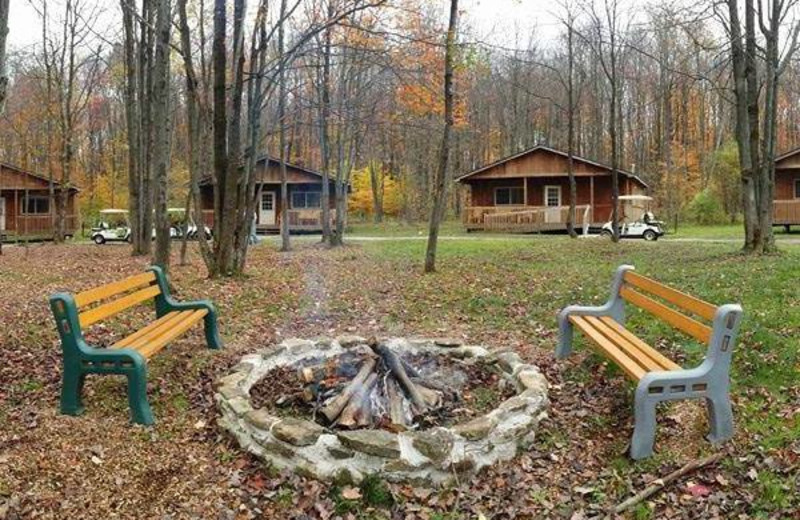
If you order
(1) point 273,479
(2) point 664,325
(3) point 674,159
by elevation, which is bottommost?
(1) point 273,479

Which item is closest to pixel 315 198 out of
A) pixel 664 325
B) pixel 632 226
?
pixel 632 226

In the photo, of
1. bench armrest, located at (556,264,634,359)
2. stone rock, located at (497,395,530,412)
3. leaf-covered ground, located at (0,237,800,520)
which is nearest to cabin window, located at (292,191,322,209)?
leaf-covered ground, located at (0,237,800,520)

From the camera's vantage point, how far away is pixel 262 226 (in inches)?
1340

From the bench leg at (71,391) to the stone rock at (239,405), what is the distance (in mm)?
1033

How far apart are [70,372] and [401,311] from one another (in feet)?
16.0

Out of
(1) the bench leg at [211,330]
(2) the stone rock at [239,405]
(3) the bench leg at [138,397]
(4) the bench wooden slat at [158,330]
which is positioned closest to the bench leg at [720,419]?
(2) the stone rock at [239,405]

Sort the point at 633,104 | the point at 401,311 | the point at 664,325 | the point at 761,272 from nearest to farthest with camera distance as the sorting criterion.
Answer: the point at 664,325, the point at 401,311, the point at 761,272, the point at 633,104

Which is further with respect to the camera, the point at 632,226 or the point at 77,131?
the point at 77,131

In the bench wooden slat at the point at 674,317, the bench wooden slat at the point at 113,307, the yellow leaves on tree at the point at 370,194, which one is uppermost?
the yellow leaves on tree at the point at 370,194

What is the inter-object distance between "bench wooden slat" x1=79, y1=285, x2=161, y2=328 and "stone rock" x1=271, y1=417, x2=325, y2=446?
64.2 inches

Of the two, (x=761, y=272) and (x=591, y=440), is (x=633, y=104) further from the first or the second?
(x=591, y=440)

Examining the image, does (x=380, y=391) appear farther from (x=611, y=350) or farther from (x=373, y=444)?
(x=611, y=350)

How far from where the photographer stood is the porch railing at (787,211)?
2630cm

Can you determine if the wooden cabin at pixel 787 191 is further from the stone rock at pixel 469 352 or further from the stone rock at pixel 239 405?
the stone rock at pixel 239 405
